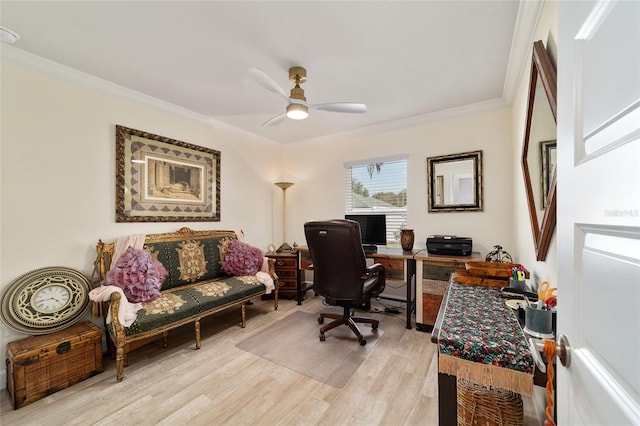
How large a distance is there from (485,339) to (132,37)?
2.81m

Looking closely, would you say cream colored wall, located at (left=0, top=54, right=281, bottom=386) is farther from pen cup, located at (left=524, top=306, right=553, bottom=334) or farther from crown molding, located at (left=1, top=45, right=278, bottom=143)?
pen cup, located at (left=524, top=306, right=553, bottom=334)

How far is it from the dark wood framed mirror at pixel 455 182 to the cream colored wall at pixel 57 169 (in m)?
3.25

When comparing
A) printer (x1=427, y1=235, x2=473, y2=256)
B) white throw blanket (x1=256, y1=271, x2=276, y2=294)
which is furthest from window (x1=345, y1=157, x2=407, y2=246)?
white throw blanket (x1=256, y1=271, x2=276, y2=294)

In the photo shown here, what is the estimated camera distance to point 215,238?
3250mm

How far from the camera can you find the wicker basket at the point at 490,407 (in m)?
1.20

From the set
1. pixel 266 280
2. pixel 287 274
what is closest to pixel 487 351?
pixel 266 280

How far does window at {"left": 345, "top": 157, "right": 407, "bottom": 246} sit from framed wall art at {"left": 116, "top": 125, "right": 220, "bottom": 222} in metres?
1.95

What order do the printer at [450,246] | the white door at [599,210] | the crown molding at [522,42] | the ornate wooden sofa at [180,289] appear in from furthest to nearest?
the printer at [450,246] → the ornate wooden sofa at [180,289] → the crown molding at [522,42] → the white door at [599,210]

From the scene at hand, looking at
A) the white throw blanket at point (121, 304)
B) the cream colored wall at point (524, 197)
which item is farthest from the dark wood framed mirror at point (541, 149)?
the white throw blanket at point (121, 304)

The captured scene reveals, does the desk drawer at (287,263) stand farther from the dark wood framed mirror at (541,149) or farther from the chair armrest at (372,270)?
the dark wood framed mirror at (541,149)

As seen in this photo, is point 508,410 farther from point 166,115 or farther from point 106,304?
point 166,115

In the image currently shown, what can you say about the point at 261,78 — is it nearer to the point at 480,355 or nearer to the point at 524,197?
the point at 480,355

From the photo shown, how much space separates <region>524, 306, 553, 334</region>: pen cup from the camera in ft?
3.41

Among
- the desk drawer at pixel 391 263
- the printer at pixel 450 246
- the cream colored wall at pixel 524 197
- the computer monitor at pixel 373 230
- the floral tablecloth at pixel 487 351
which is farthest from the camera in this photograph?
the computer monitor at pixel 373 230
